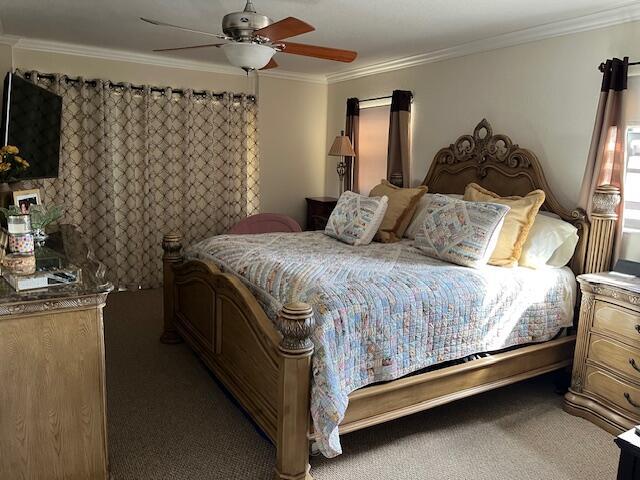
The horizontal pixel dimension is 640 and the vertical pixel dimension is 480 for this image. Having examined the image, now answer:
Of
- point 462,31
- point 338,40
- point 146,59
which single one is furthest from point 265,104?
point 462,31

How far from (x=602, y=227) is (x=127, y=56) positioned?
165 inches

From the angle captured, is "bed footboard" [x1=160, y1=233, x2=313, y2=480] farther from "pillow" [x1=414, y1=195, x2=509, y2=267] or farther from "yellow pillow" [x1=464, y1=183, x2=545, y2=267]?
"yellow pillow" [x1=464, y1=183, x2=545, y2=267]

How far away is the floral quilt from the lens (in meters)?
2.14

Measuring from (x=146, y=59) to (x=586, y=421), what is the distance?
4596 millimetres

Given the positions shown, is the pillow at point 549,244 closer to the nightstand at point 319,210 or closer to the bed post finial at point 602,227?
the bed post finial at point 602,227

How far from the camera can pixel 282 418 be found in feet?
6.74

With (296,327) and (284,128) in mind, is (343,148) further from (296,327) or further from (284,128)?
(296,327)

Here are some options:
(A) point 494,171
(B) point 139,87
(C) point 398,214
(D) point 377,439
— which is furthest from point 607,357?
(B) point 139,87

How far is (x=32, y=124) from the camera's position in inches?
145

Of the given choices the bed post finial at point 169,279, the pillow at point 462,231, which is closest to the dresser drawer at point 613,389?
the pillow at point 462,231

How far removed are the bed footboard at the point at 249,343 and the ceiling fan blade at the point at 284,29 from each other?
3.92 ft

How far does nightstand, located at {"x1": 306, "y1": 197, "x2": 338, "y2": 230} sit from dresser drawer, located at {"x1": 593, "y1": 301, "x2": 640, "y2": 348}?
9.40 ft

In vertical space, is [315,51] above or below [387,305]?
above

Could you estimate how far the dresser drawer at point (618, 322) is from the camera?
8.30 feet
